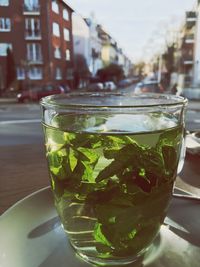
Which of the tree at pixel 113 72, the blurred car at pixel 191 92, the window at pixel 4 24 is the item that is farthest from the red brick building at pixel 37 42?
the blurred car at pixel 191 92

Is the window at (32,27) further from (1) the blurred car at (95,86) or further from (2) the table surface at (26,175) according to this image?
(2) the table surface at (26,175)

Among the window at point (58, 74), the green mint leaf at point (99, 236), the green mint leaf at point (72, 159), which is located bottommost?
the green mint leaf at point (99, 236)

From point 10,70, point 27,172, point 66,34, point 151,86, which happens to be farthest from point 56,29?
point 27,172

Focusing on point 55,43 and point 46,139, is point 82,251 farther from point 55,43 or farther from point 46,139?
point 55,43

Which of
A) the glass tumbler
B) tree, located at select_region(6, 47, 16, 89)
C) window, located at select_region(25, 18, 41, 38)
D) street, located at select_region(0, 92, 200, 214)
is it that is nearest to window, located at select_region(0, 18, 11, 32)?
window, located at select_region(25, 18, 41, 38)

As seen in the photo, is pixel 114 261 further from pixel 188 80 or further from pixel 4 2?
pixel 188 80

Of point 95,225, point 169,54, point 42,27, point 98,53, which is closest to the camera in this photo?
point 95,225

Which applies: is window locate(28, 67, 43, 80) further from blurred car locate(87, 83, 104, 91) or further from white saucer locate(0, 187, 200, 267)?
white saucer locate(0, 187, 200, 267)

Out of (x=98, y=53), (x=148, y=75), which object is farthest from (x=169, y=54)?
(x=98, y=53)
